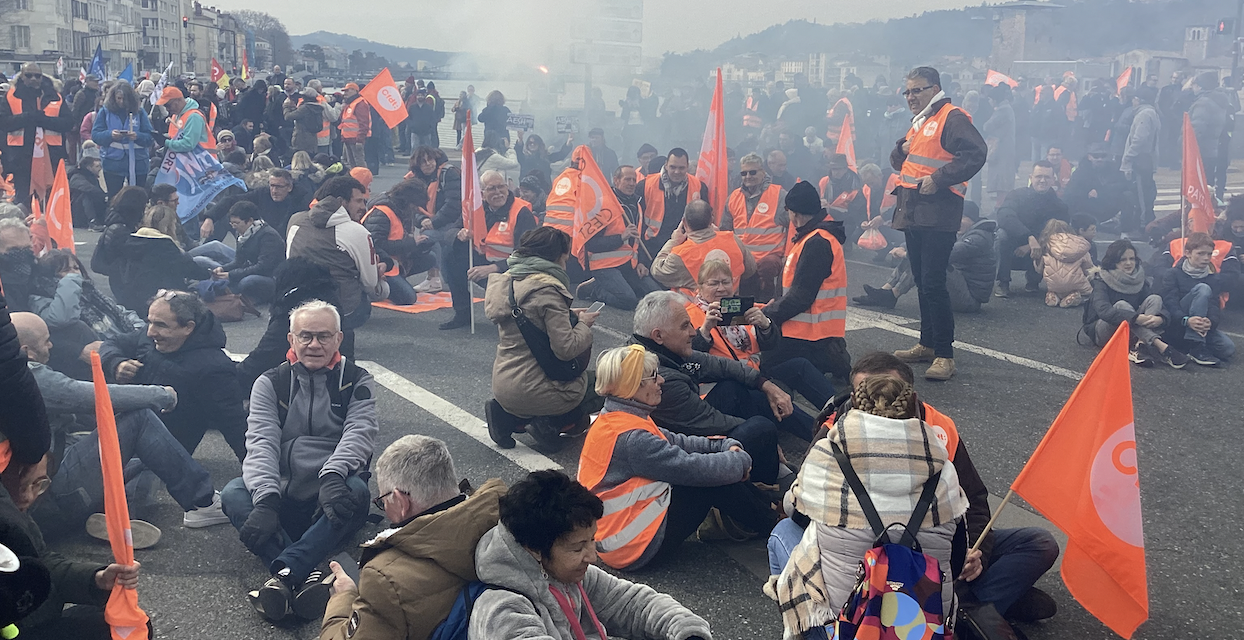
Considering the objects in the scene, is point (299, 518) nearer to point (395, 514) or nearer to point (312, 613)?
point (312, 613)

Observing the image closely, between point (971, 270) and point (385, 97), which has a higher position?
point (385, 97)

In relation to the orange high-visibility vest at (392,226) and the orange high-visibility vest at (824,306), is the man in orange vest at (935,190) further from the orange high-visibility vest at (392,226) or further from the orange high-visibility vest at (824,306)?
the orange high-visibility vest at (392,226)

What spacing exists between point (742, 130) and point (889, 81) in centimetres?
1129

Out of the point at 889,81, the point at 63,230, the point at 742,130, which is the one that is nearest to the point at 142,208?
the point at 63,230

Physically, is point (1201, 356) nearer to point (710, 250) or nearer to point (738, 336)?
point (710, 250)

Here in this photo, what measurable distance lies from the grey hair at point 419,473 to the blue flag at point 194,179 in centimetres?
902

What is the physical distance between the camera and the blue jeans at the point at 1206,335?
7926 millimetres

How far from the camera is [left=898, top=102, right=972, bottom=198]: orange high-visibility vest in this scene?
731 centimetres

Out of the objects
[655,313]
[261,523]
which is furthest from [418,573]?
[655,313]

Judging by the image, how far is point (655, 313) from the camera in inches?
198

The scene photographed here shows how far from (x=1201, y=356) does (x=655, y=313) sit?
5.17 m

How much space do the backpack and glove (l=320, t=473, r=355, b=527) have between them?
2.23m

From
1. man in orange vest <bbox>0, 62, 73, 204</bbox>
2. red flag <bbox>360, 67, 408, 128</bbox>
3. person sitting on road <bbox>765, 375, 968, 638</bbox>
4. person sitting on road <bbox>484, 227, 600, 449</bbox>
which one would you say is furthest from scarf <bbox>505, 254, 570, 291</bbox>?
man in orange vest <bbox>0, 62, 73, 204</bbox>

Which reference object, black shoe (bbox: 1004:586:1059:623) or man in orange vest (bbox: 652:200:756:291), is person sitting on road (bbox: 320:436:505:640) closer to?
black shoe (bbox: 1004:586:1059:623)
